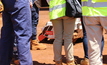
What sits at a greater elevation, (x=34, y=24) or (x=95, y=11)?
(x=95, y=11)

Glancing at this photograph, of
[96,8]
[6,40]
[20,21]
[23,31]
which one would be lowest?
[6,40]

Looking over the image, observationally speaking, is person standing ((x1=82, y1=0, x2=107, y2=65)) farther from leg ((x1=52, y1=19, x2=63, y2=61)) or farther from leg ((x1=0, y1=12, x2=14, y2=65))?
leg ((x1=0, y1=12, x2=14, y2=65))

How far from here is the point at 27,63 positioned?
10.4ft

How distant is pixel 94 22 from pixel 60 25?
0.93m

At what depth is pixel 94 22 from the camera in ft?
9.30

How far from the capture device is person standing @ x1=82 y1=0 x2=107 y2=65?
2764 millimetres

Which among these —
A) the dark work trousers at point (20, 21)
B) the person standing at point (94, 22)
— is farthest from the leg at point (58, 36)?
the person standing at point (94, 22)

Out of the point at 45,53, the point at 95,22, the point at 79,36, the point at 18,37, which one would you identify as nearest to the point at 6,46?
the point at 18,37

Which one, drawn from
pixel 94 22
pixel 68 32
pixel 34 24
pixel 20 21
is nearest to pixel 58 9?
pixel 68 32

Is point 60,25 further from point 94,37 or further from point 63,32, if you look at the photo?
point 94,37

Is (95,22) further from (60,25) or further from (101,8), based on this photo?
(60,25)

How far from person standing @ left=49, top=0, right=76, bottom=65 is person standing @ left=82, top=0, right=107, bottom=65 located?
2.41 ft

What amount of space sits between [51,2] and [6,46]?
0.96m

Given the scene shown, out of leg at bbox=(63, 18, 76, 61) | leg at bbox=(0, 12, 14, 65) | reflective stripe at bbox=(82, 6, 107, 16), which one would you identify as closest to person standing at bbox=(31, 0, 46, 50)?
leg at bbox=(63, 18, 76, 61)
